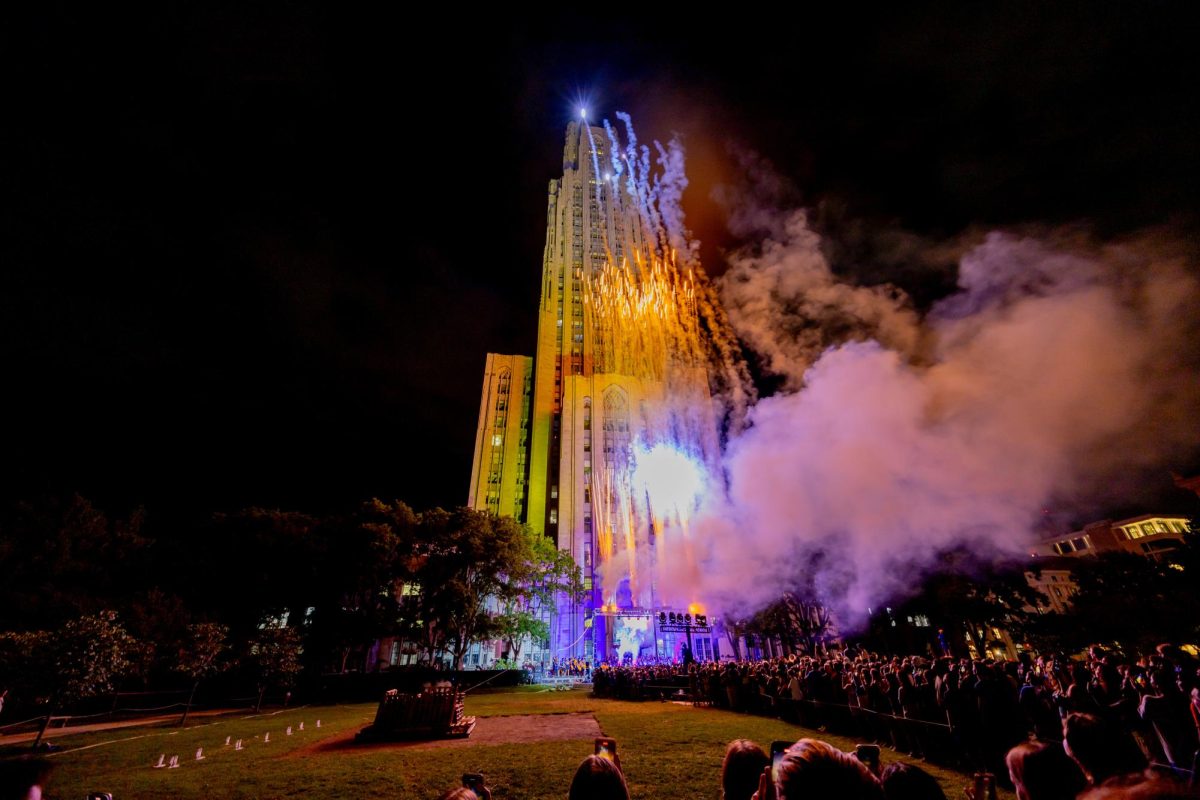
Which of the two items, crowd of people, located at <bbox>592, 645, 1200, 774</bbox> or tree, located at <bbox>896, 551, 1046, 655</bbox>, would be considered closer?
crowd of people, located at <bbox>592, 645, 1200, 774</bbox>

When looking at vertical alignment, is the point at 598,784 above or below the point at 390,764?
above

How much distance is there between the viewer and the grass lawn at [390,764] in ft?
26.1

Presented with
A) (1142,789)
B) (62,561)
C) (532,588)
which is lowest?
(1142,789)

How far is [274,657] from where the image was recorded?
861 inches

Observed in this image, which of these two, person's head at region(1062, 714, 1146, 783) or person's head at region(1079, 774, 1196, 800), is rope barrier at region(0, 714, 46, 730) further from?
person's head at region(1062, 714, 1146, 783)

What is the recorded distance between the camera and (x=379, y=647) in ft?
147

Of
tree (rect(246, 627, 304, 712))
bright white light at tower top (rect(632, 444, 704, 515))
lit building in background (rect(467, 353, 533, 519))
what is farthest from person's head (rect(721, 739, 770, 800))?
lit building in background (rect(467, 353, 533, 519))

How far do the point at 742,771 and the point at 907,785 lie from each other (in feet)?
3.70

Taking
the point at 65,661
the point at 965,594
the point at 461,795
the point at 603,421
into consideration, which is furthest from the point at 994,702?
the point at 603,421

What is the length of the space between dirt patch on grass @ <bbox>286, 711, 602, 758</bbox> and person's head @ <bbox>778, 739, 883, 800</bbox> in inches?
488

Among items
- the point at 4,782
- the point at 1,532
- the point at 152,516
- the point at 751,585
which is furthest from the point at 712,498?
the point at 1,532

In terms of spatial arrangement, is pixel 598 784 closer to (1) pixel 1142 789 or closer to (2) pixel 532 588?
(1) pixel 1142 789

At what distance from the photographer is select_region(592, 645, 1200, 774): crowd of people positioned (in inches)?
269

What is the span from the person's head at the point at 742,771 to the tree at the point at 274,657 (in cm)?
2650
